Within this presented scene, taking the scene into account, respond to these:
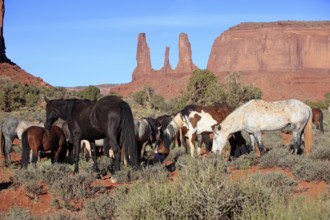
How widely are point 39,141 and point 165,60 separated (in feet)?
436

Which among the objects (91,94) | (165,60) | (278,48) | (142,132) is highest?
(278,48)

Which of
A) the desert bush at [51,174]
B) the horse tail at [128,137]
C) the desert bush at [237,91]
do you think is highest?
the desert bush at [237,91]

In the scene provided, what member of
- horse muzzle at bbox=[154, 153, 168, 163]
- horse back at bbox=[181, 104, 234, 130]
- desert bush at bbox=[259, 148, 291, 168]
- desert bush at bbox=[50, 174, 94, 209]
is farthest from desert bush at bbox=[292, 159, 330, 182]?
horse muzzle at bbox=[154, 153, 168, 163]

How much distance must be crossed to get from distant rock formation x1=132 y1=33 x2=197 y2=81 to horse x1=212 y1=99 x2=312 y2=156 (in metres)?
126

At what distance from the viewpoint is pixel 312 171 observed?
402 inches

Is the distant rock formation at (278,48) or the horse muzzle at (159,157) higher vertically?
the distant rock formation at (278,48)

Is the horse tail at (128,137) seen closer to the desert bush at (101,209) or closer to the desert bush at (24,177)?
the desert bush at (24,177)

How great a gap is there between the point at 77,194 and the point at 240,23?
472 ft

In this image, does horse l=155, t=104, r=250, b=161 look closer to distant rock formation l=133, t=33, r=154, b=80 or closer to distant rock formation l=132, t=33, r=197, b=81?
distant rock formation l=132, t=33, r=197, b=81

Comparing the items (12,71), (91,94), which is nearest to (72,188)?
(91,94)

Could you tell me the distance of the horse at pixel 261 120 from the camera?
1321 cm

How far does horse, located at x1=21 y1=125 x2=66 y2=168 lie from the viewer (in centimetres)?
1270

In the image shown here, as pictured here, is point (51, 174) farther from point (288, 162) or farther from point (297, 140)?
point (297, 140)

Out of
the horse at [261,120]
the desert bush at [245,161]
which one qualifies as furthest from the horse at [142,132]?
the desert bush at [245,161]
